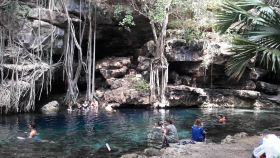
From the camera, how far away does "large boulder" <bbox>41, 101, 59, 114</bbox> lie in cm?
2110

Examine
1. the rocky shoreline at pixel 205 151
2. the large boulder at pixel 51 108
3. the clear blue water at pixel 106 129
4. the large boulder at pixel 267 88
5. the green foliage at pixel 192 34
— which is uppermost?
the green foliage at pixel 192 34

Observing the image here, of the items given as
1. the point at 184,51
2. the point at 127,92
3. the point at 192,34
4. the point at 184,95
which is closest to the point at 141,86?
the point at 127,92

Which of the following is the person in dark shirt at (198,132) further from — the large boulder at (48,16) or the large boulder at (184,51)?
the large boulder at (184,51)

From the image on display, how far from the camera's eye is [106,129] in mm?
16062

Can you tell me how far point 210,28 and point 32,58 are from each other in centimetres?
1080

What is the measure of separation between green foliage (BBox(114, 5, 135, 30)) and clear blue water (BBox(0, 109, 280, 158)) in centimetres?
482

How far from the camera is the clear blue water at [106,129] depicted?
12.3 metres

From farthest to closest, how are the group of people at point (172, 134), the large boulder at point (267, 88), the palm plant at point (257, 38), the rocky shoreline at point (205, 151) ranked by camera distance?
the large boulder at point (267, 88) → the group of people at point (172, 134) → the rocky shoreline at point (205, 151) → the palm plant at point (257, 38)

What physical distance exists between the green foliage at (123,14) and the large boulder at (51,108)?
18.8ft

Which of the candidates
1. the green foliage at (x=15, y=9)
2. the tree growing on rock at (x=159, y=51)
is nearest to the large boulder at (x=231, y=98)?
the tree growing on rock at (x=159, y=51)

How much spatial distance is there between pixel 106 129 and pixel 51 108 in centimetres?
655

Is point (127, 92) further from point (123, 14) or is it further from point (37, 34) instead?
point (37, 34)

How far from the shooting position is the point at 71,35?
21.4m

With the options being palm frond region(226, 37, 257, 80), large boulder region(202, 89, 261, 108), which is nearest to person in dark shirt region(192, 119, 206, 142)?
palm frond region(226, 37, 257, 80)
